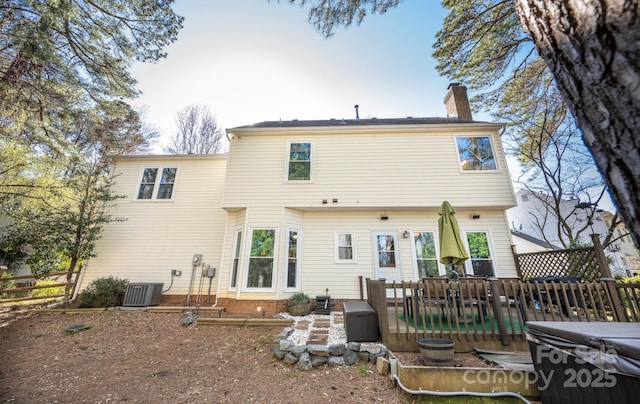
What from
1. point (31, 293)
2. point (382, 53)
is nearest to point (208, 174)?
point (382, 53)

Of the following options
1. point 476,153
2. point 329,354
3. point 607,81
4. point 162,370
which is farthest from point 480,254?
point 162,370

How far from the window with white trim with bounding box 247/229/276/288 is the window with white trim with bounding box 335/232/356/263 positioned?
2151 mm

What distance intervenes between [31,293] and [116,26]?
10.8 metres

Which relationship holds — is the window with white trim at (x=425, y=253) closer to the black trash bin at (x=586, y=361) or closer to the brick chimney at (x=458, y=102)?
the black trash bin at (x=586, y=361)

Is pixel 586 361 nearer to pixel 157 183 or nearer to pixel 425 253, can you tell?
pixel 425 253

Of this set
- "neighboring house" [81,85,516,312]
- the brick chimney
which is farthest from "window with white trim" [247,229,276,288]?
the brick chimney

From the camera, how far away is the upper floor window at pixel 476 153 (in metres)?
8.22

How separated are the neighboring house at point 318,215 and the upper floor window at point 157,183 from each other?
87 millimetres

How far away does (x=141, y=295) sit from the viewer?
24.4 ft

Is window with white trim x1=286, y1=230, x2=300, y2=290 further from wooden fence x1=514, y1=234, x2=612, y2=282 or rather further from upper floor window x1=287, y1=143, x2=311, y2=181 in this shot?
wooden fence x1=514, y1=234, x2=612, y2=282

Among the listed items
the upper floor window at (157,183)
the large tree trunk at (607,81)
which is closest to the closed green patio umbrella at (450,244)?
the large tree trunk at (607,81)

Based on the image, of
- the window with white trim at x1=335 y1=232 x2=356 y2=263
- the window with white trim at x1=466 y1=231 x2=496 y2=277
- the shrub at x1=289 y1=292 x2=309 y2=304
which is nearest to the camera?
the shrub at x1=289 y1=292 x2=309 y2=304

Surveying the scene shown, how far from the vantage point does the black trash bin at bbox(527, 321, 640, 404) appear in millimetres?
1971

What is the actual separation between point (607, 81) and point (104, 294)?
10.6m
